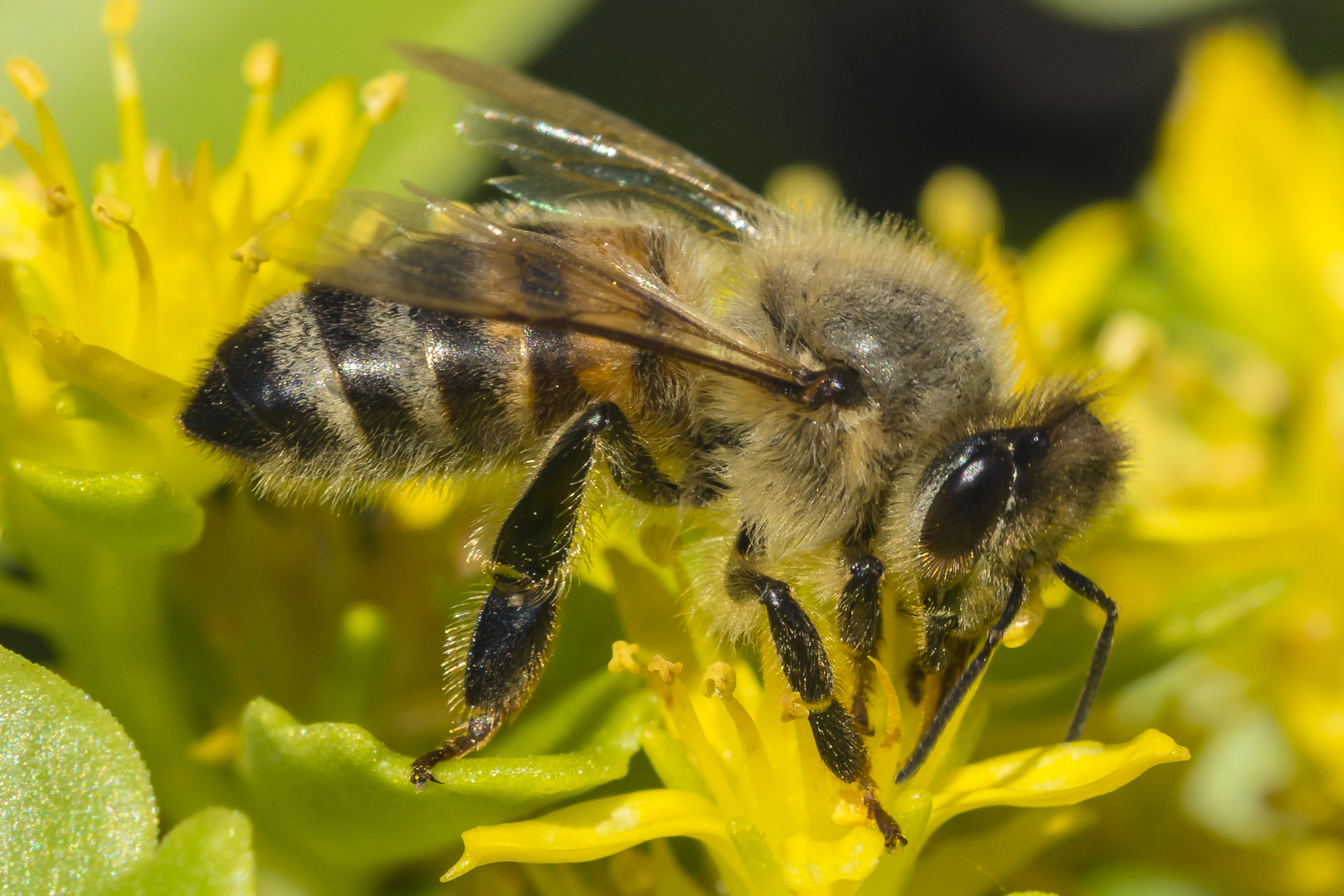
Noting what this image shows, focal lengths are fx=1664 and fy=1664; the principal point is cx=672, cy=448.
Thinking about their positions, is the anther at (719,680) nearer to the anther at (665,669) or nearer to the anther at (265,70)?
the anther at (665,669)

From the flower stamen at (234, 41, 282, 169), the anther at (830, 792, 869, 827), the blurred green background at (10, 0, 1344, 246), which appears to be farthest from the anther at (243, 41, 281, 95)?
the anther at (830, 792, 869, 827)

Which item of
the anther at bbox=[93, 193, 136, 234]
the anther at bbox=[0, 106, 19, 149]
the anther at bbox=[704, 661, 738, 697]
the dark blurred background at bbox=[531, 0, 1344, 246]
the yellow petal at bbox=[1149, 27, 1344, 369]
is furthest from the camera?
the dark blurred background at bbox=[531, 0, 1344, 246]

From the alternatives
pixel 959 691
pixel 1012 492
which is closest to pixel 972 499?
pixel 1012 492

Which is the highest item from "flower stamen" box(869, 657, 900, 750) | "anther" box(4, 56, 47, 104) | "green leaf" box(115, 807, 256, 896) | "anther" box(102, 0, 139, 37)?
"anther" box(102, 0, 139, 37)

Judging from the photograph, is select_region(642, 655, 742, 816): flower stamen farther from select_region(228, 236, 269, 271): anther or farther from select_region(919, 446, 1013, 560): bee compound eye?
select_region(228, 236, 269, 271): anther

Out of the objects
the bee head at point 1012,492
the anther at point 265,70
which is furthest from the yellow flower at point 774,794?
the anther at point 265,70

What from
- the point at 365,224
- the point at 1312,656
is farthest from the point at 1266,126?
the point at 365,224
